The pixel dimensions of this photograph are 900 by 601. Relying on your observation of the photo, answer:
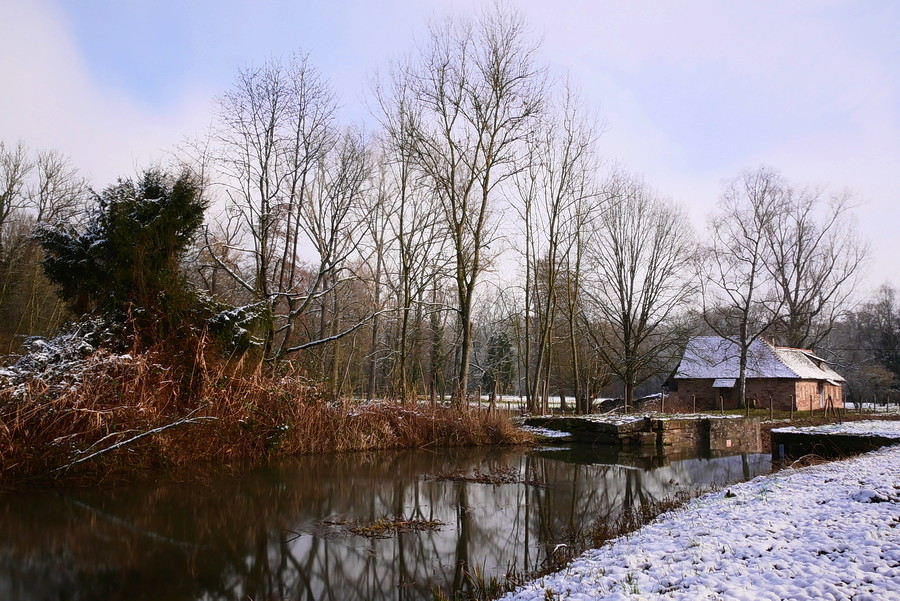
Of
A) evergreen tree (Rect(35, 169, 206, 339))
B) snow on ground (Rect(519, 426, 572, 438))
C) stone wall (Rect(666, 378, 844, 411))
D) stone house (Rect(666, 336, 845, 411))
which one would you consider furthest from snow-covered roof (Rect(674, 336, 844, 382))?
evergreen tree (Rect(35, 169, 206, 339))

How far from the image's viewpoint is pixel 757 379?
32281mm

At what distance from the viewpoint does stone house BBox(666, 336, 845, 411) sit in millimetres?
31812

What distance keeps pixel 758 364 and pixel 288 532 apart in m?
32.2

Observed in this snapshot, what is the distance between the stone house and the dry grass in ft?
73.6

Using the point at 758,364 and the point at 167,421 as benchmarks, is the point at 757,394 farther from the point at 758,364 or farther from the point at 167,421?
the point at 167,421

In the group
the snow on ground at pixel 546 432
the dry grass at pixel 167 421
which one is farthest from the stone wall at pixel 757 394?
the dry grass at pixel 167 421

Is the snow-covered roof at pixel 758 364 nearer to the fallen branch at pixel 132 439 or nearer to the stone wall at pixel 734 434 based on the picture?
the stone wall at pixel 734 434

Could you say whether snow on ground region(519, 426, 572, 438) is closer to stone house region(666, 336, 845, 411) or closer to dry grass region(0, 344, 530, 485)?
dry grass region(0, 344, 530, 485)

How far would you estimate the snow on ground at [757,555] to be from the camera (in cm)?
389

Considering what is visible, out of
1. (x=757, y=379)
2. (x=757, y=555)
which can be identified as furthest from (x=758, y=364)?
(x=757, y=555)

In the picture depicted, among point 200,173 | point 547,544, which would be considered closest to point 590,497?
point 547,544

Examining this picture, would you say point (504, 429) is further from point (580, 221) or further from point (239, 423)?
point (580, 221)

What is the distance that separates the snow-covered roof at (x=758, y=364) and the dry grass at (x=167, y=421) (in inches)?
912

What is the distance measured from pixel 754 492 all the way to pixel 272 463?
8.38 m
